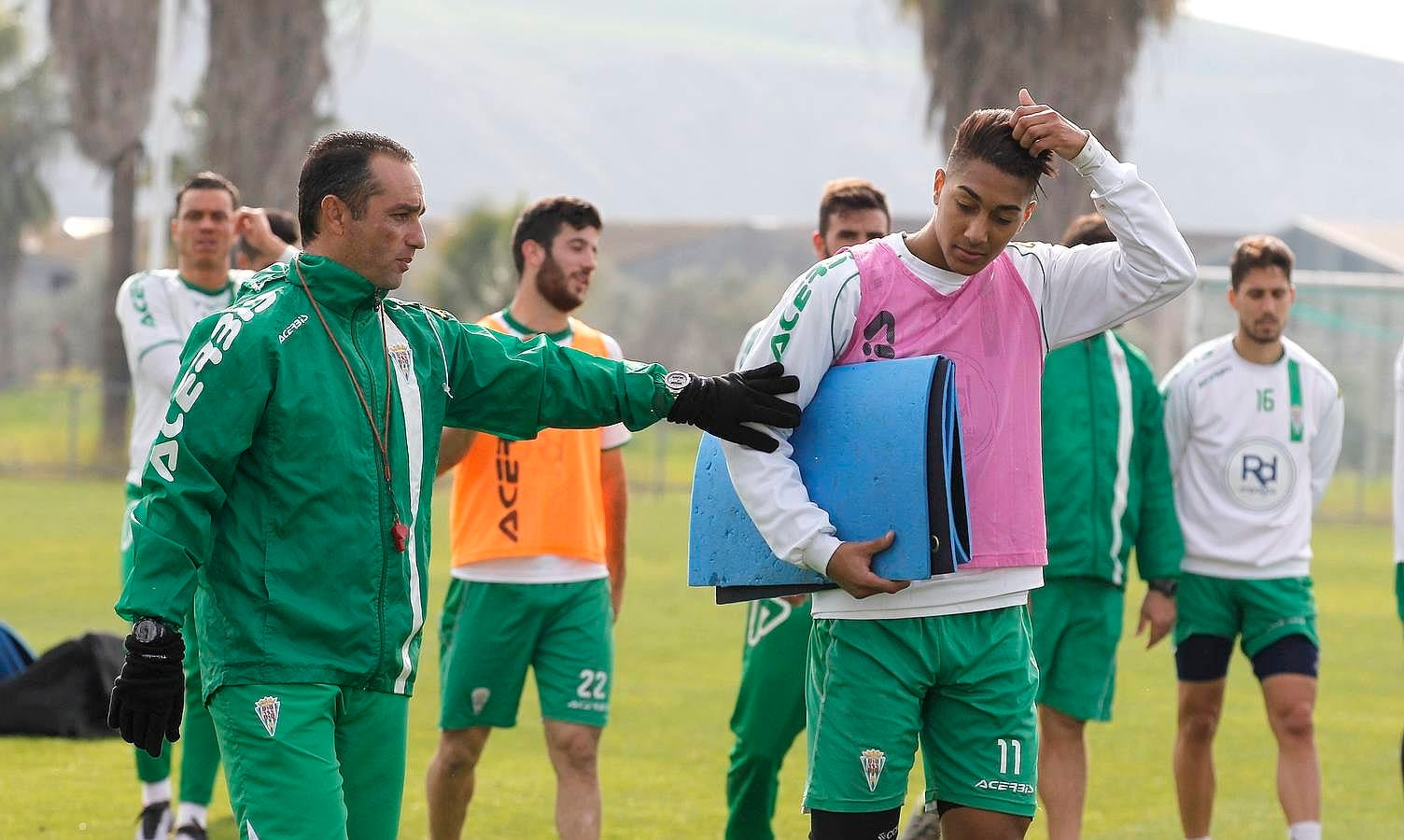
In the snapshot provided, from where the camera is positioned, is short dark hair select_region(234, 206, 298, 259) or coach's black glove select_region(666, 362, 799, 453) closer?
coach's black glove select_region(666, 362, 799, 453)

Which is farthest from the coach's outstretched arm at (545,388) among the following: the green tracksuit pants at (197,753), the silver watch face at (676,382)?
the green tracksuit pants at (197,753)

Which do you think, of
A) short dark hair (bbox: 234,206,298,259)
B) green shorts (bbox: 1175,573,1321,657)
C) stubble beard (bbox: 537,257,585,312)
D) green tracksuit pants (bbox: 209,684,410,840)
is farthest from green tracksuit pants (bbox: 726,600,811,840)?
short dark hair (bbox: 234,206,298,259)

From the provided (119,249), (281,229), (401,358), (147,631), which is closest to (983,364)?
(401,358)

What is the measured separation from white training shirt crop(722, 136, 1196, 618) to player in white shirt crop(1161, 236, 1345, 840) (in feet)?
9.48

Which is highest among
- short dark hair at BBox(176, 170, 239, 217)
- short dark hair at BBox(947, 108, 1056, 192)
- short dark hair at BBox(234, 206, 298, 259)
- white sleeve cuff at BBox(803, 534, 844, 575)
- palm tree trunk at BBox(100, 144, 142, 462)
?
palm tree trunk at BBox(100, 144, 142, 462)

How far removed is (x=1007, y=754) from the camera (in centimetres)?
441

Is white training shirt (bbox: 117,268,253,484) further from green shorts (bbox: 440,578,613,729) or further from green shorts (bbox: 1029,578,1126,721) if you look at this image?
green shorts (bbox: 1029,578,1126,721)

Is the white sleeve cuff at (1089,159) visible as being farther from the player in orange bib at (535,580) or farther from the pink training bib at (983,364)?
the player in orange bib at (535,580)

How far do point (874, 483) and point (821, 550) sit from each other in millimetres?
209

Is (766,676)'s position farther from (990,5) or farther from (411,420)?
(990,5)

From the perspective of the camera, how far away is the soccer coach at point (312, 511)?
Result: 4.04 meters

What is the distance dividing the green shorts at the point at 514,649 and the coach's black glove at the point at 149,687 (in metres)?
2.63

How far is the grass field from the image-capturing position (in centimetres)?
798

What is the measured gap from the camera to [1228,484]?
7371 millimetres
